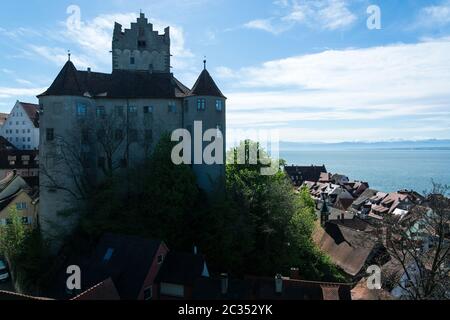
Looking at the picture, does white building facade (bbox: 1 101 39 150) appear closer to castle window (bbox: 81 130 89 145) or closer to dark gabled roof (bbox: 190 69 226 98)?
castle window (bbox: 81 130 89 145)

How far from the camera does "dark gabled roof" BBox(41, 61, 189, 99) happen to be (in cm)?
3033

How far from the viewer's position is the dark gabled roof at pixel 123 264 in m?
22.3

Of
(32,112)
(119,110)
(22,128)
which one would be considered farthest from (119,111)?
(32,112)

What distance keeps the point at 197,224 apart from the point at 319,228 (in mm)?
23201

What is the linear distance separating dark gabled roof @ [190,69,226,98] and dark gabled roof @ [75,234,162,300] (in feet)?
43.0

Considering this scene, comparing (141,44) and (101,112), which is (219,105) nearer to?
(101,112)

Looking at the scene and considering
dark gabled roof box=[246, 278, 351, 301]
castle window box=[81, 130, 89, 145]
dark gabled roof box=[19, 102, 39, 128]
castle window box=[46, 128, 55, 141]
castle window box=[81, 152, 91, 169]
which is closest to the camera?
dark gabled roof box=[246, 278, 351, 301]

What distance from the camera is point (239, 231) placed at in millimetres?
27859

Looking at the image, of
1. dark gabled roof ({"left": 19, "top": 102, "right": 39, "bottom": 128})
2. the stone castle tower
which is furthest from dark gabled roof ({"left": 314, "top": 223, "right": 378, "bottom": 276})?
dark gabled roof ({"left": 19, "top": 102, "right": 39, "bottom": 128})

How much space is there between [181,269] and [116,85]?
18.0 metres

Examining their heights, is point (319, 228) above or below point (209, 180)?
below

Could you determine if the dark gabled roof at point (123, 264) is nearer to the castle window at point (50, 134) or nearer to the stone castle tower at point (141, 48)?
the castle window at point (50, 134)
